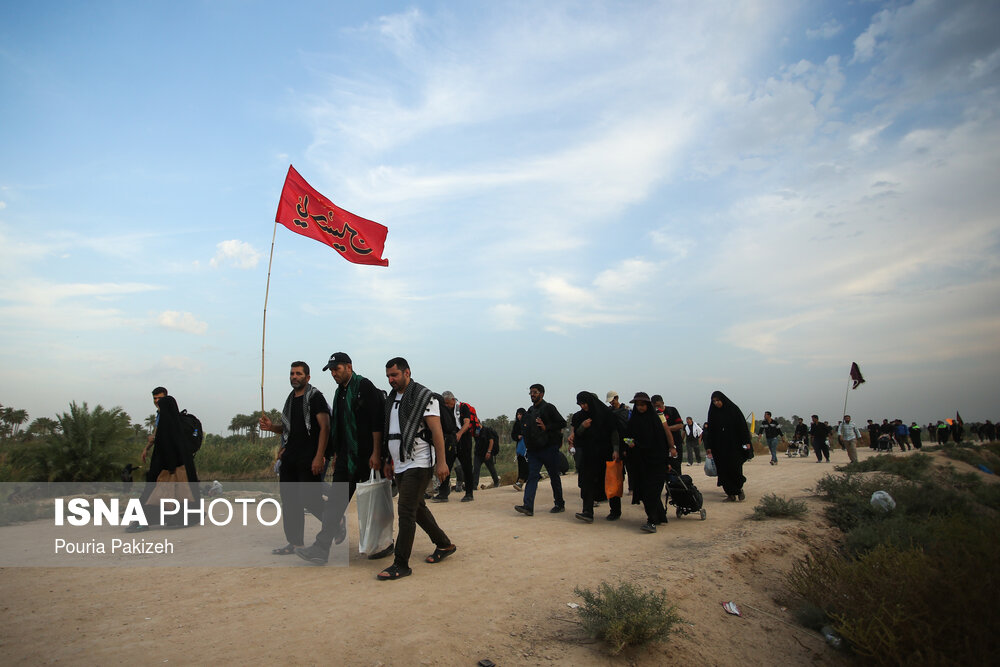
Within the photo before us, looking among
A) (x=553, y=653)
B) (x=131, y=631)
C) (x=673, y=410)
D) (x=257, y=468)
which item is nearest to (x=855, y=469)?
(x=673, y=410)

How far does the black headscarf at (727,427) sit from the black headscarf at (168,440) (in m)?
8.99

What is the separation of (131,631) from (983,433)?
183 ft

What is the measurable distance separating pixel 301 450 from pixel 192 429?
12.6ft

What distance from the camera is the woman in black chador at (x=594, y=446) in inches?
349

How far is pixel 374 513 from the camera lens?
608cm

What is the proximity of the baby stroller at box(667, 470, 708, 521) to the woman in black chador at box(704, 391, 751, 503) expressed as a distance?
173 cm

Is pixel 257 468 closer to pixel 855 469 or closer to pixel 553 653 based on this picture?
pixel 855 469

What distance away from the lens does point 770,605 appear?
5.61 metres

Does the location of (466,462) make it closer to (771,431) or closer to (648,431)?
(648,431)

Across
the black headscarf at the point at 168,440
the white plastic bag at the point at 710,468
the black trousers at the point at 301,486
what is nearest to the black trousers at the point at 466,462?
the white plastic bag at the point at 710,468

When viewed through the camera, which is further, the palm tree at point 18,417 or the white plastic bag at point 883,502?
the palm tree at point 18,417

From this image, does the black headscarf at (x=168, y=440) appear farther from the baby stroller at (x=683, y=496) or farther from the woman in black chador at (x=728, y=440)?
the woman in black chador at (x=728, y=440)

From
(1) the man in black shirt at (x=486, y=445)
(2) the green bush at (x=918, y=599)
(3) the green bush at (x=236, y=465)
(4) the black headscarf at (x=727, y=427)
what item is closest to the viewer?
(2) the green bush at (x=918, y=599)

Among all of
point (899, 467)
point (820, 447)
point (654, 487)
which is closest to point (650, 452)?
point (654, 487)
